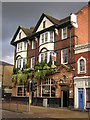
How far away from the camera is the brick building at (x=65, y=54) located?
74.7 ft

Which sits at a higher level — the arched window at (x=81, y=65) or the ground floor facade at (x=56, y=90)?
the arched window at (x=81, y=65)

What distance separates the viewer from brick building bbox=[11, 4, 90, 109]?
2278 centimetres

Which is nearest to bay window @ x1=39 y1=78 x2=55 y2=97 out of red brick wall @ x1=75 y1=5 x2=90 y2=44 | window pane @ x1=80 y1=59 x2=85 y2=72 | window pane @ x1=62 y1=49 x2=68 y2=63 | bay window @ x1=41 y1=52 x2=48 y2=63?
bay window @ x1=41 y1=52 x2=48 y2=63

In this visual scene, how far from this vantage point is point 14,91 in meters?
33.1

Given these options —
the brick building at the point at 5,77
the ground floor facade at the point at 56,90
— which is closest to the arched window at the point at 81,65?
the ground floor facade at the point at 56,90

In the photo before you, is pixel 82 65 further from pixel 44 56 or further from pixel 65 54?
pixel 44 56

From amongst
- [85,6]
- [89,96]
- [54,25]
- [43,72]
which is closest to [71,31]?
[54,25]

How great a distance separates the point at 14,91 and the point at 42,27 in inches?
465

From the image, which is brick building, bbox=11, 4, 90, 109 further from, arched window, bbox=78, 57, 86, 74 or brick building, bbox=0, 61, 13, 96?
brick building, bbox=0, 61, 13, 96

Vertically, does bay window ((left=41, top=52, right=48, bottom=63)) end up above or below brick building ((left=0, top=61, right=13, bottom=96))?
above

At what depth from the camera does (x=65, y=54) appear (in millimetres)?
25562

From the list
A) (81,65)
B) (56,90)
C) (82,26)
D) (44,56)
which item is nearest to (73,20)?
(82,26)

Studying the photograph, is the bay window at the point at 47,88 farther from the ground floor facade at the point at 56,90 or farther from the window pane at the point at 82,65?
the window pane at the point at 82,65

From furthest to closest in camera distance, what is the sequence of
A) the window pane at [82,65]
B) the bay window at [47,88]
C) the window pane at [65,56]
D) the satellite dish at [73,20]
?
the bay window at [47,88] < the window pane at [65,56] < the satellite dish at [73,20] < the window pane at [82,65]
